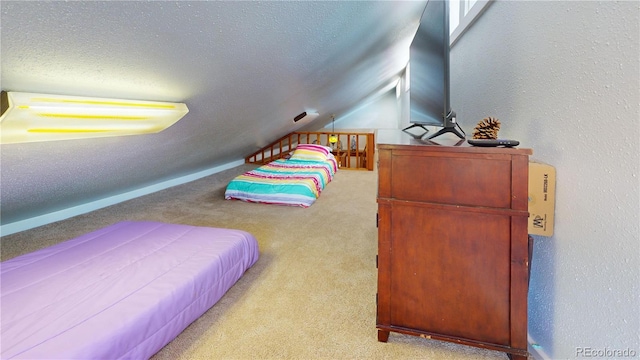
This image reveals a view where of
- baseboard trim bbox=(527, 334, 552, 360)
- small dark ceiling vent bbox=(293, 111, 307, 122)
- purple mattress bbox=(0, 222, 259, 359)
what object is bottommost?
baseboard trim bbox=(527, 334, 552, 360)

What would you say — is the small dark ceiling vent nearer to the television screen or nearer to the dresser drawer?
the television screen

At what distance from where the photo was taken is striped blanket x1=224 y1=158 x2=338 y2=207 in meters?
3.28

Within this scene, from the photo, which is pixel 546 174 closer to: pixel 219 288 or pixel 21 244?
pixel 219 288

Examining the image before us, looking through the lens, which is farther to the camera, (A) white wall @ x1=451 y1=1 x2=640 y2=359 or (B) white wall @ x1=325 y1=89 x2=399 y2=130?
(B) white wall @ x1=325 y1=89 x2=399 y2=130

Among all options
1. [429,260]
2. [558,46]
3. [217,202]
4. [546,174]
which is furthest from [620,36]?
[217,202]

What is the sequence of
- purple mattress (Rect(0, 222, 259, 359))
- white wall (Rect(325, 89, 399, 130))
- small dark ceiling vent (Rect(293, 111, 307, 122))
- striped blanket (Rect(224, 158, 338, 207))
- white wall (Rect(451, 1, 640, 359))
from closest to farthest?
white wall (Rect(451, 1, 640, 359)) < purple mattress (Rect(0, 222, 259, 359)) < striped blanket (Rect(224, 158, 338, 207)) < small dark ceiling vent (Rect(293, 111, 307, 122)) < white wall (Rect(325, 89, 399, 130))

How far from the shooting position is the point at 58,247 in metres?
1.60

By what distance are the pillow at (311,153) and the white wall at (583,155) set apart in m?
3.54

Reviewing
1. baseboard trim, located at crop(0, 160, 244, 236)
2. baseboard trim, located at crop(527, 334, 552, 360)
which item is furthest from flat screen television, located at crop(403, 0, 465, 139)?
baseboard trim, located at crop(0, 160, 244, 236)

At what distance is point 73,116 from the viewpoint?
57.5 inches

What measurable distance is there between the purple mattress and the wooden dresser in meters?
0.84

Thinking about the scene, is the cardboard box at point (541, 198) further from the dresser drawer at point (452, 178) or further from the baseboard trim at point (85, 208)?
the baseboard trim at point (85, 208)

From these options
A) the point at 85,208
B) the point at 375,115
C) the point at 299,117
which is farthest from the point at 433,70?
the point at 375,115

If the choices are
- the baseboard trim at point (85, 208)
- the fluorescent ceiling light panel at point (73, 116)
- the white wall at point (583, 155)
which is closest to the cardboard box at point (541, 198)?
the white wall at point (583, 155)
